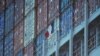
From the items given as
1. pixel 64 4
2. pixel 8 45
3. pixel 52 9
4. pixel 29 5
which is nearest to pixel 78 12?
pixel 64 4

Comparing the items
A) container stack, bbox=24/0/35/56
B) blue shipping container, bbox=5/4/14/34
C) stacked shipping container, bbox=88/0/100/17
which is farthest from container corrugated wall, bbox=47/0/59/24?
blue shipping container, bbox=5/4/14/34

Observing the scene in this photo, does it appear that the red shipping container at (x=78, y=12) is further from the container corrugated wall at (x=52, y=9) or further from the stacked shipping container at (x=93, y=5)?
the container corrugated wall at (x=52, y=9)

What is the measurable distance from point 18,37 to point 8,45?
0.45m

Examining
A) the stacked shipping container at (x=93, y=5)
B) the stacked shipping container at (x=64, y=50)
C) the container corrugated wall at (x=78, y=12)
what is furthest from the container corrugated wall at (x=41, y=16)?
the stacked shipping container at (x=93, y=5)

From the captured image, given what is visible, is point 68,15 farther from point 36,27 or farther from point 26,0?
point 26,0

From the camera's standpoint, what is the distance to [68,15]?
Result: 20.8 ft

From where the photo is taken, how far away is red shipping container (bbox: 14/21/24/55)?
7.80 meters

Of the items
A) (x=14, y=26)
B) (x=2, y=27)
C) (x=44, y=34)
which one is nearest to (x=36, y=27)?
(x=44, y=34)

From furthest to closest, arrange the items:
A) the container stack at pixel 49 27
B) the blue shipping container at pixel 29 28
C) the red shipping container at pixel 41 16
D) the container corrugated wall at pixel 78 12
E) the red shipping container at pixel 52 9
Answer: the blue shipping container at pixel 29 28
the red shipping container at pixel 41 16
the red shipping container at pixel 52 9
the container corrugated wall at pixel 78 12
the container stack at pixel 49 27

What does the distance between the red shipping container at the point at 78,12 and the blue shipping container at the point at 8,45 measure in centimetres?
227

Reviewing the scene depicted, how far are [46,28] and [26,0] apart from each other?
1.06 meters

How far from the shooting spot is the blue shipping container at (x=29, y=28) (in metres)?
7.46

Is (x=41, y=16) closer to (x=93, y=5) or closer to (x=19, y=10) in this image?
(x=19, y=10)

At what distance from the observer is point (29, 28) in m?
7.54
